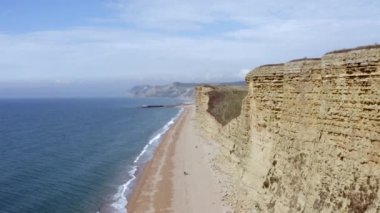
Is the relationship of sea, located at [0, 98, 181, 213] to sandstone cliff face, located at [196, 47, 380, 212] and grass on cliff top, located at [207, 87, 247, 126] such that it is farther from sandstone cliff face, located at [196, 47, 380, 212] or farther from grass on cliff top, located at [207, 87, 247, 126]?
sandstone cliff face, located at [196, 47, 380, 212]

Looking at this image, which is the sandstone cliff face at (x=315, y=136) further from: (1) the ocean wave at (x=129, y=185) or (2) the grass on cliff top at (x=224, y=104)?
(2) the grass on cliff top at (x=224, y=104)

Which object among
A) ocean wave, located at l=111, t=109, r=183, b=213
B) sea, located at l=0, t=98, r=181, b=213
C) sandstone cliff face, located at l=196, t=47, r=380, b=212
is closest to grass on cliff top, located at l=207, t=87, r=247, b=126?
ocean wave, located at l=111, t=109, r=183, b=213

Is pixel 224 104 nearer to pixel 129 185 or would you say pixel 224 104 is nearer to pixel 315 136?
pixel 129 185

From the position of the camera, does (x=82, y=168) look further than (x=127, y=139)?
No

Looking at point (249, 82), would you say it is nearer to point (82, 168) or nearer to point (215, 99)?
point (82, 168)

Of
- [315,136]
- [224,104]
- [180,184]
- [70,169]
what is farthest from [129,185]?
[315,136]

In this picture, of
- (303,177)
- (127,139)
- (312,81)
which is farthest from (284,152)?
(127,139)
